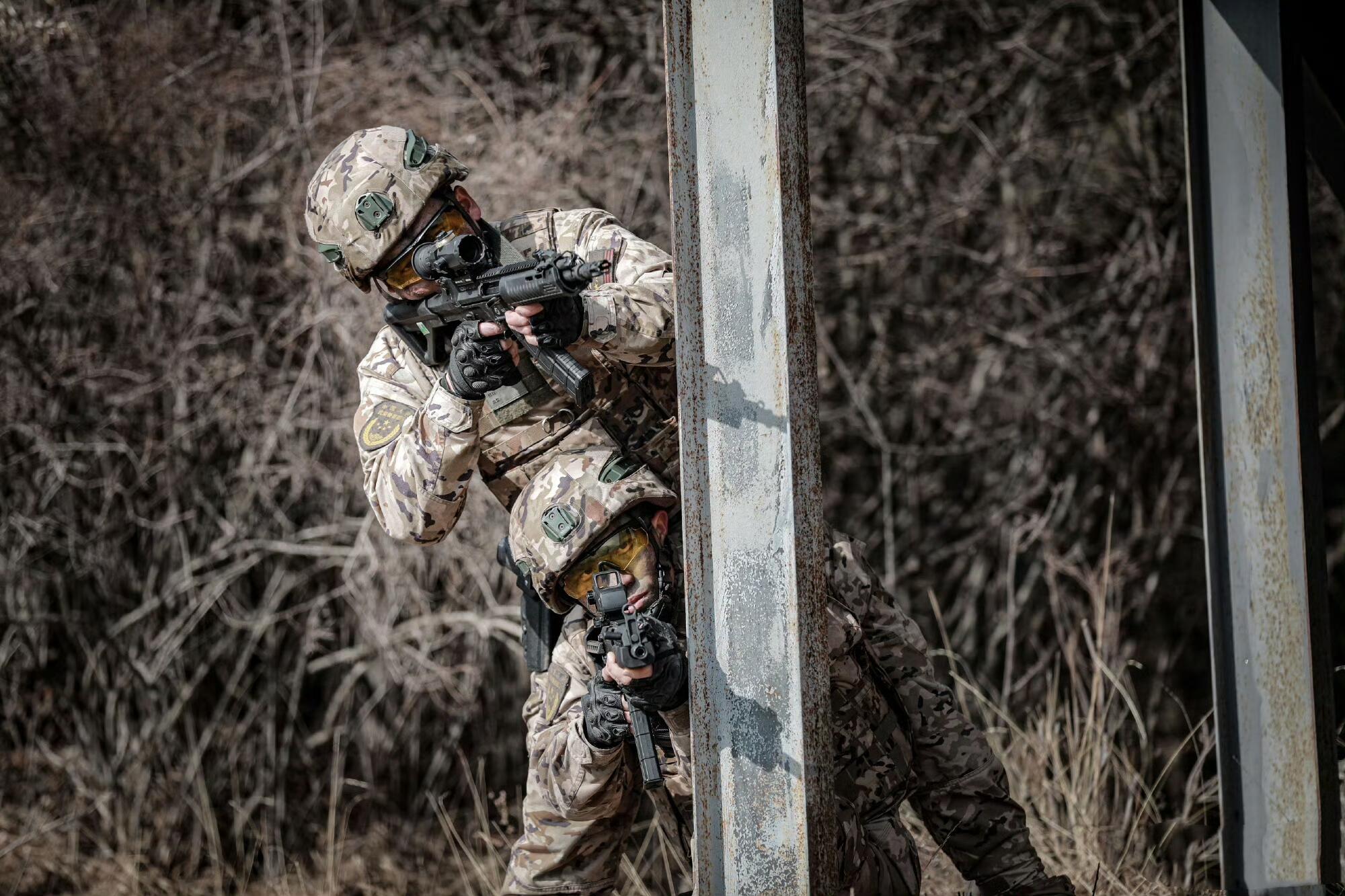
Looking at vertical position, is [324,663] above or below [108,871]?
above

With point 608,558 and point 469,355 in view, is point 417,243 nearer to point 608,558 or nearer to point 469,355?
point 469,355

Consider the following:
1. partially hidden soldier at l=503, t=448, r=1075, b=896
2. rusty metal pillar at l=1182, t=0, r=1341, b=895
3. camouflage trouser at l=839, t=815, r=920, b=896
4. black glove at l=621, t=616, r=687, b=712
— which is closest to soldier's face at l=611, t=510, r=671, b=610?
partially hidden soldier at l=503, t=448, r=1075, b=896

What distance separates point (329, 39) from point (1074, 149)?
122 inches

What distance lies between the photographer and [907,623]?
2746mm

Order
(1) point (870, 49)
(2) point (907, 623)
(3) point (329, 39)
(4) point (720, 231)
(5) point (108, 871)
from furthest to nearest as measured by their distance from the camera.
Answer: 1. (1) point (870, 49)
2. (3) point (329, 39)
3. (5) point (108, 871)
4. (2) point (907, 623)
5. (4) point (720, 231)

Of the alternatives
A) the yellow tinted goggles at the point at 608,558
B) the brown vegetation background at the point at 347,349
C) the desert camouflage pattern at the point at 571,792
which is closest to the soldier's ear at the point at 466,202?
the yellow tinted goggles at the point at 608,558

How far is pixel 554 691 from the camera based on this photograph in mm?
2672

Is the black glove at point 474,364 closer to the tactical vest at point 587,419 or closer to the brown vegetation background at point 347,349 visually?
the tactical vest at point 587,419

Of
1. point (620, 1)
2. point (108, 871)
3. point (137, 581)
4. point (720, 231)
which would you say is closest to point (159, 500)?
point (137, 581)

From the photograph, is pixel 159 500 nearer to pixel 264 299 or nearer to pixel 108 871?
pixel 264 299

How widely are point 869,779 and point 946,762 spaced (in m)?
0.18

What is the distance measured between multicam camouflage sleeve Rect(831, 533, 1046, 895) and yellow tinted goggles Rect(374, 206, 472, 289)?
3.45 feet

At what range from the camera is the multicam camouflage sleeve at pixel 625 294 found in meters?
2.27

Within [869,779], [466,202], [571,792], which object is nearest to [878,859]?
[869,779]
